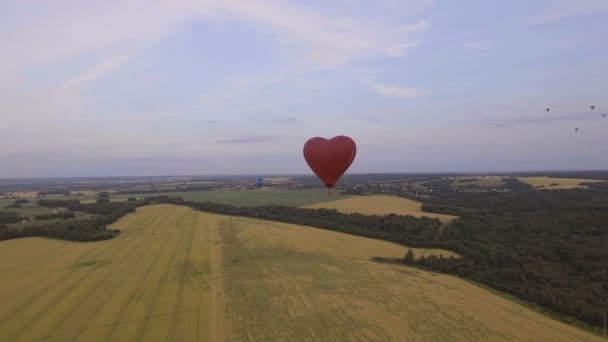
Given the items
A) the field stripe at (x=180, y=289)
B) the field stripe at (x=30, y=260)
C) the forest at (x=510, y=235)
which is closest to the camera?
the field stripe at (x=180, y=289)

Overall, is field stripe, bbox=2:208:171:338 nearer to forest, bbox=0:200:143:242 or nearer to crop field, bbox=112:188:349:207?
forest, bbox=0:200:143:242

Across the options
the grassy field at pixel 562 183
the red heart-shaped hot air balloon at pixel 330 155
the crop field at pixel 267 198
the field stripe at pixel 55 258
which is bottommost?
the field stripe at pixel 55 258

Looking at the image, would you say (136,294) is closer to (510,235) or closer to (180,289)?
(180,289)

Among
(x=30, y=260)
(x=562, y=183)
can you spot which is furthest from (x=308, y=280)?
(x=562, y=183)

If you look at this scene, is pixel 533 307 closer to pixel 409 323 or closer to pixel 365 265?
pixel 409 323

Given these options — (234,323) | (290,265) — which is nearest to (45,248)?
(290,265)

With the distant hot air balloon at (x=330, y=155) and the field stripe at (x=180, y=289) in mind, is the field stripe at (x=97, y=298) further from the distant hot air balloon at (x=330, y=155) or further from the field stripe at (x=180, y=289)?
the distant hot air balloon at (x=330, y=155)


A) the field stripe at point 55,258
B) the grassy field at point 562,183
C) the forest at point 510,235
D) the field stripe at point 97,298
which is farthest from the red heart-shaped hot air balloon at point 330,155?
the grassy field at point 562,183
